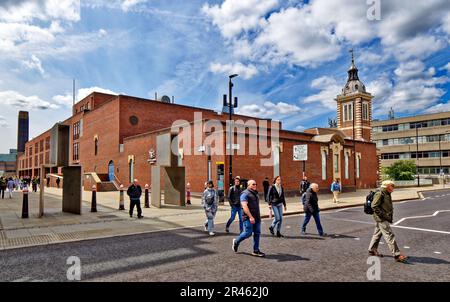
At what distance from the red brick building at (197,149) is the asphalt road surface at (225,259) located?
12.2m

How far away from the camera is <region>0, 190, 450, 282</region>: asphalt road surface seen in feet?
18.3

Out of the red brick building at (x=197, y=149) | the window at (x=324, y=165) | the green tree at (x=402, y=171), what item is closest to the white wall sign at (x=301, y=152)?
the red brick building at (x=197, y=149)

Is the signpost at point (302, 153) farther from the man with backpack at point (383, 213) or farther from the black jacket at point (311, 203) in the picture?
the man with backpack at point (383, 213)

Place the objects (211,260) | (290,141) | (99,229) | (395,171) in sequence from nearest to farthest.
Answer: (211,260) → (99,229) → (290,141) → (395,171)

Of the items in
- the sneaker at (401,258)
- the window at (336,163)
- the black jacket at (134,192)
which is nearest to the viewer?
the sneaker at (401,258)

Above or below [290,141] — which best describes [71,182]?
below

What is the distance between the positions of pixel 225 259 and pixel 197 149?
55.6 ft

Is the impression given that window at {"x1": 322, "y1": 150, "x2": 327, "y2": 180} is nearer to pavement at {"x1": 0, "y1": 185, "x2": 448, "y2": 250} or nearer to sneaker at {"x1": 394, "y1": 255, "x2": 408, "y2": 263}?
pavement at {"x1": 0, "y1": 185, "x2": 448, "y2": 250}

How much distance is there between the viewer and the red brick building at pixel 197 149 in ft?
73.9

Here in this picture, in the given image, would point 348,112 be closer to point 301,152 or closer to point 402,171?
point 402,171
